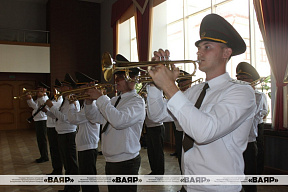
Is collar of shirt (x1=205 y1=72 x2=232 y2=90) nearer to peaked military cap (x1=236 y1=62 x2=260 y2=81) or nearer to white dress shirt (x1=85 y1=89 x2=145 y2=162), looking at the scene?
white dress shirt (x1=85 y1=89 x2=145 y2=162)

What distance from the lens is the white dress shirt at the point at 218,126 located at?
4.51ft

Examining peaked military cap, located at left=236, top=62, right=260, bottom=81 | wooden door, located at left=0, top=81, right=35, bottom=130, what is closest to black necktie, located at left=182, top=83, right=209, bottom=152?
peaked military cap, located at left=236, top=62, right=260, bottom=81

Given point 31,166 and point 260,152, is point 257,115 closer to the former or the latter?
point 260,152

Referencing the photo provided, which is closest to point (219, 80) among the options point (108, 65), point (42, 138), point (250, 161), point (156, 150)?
point (108, 65)

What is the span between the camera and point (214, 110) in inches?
57.7

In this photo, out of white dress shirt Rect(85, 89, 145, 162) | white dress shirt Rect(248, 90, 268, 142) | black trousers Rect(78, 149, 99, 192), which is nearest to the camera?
white dress shirt Rect(85, 89, 145, 162)

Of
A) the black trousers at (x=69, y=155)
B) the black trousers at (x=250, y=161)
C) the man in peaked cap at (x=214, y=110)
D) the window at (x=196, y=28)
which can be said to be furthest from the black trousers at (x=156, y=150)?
the man in peaked cap at (x=214, y=110)

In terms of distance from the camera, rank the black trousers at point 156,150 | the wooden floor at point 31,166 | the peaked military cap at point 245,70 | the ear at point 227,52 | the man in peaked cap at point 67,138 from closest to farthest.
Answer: the ear at point 227,52, the man in peaked cap at point 67,138, the wooden floor at point 31,166, the peaked military cap at point 245,70, the black trousers at point 156,150

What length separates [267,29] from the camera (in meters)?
4.91

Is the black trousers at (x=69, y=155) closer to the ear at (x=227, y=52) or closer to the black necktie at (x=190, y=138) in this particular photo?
the black necktie at (x=190, y=138)

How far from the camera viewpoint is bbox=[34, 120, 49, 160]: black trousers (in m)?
6.47

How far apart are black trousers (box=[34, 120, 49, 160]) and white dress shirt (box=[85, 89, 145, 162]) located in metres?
4.18

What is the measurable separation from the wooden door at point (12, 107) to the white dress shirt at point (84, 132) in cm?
1072

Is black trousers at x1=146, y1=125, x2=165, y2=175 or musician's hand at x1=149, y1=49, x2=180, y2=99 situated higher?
musician's hand at x1=149, y1=49, x2=180, y2=99
